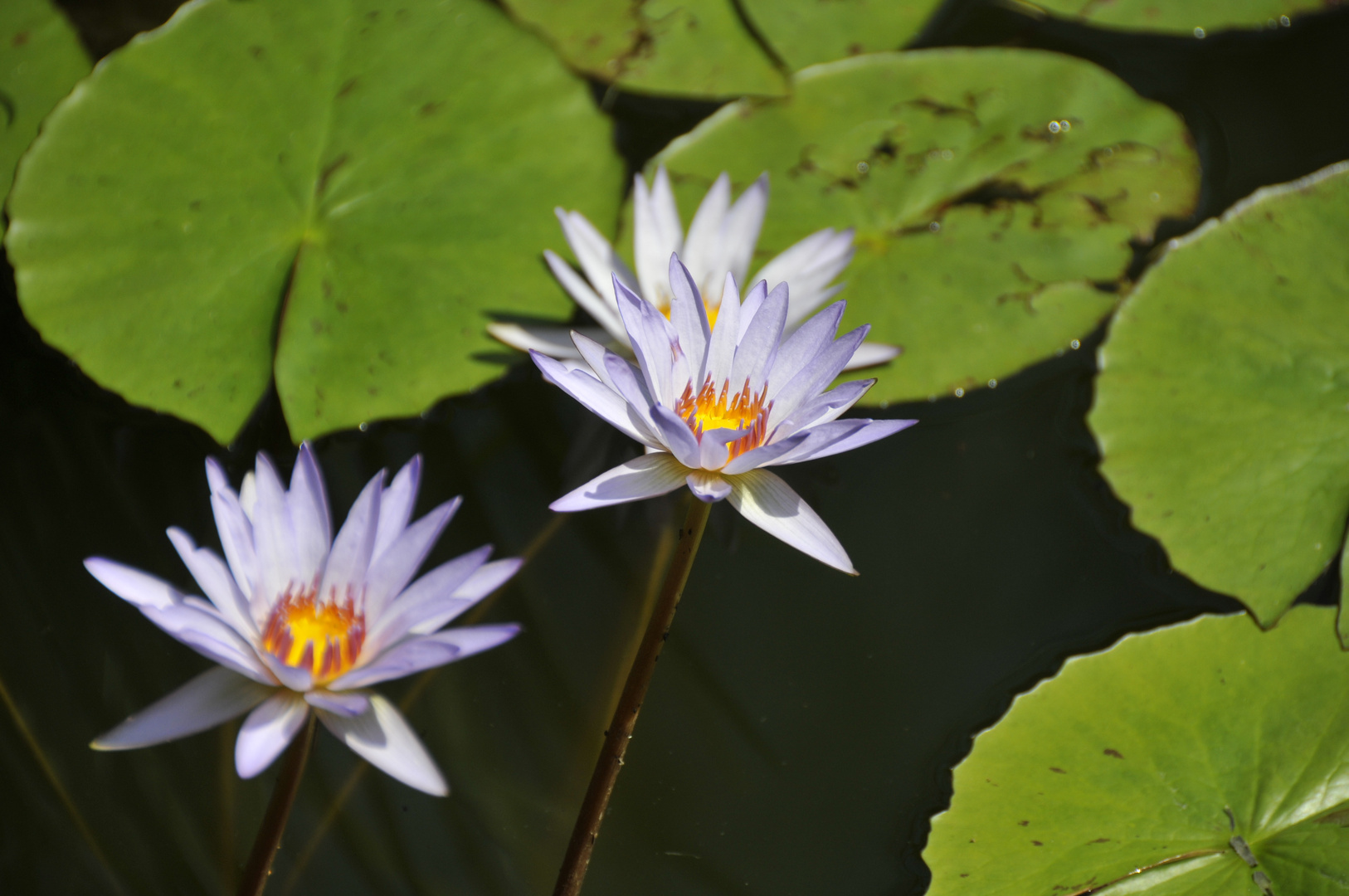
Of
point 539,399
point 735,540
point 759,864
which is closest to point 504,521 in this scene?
point 539,399

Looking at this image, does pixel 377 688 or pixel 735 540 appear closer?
pixel 377 688

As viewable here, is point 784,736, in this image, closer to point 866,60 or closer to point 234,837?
point 234,837

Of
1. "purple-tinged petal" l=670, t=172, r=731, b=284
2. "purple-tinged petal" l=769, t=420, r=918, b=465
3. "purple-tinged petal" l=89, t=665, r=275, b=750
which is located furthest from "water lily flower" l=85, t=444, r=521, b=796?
"purple-tinged petal" l=670, t=172, r=731, b=284

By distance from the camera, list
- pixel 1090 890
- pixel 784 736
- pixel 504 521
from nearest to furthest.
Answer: pixel 1090 890
pixel 784 736
pixel 504 521

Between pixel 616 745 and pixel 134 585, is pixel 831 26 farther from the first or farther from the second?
pixel 134 585

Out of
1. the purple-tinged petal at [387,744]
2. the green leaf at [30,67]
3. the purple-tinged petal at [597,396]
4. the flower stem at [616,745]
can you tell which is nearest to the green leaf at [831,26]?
the purple-tinged petal at [597,396]

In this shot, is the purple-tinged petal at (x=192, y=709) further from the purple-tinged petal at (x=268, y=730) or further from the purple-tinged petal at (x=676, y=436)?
the purple-tinged petal at (x=676, y=436)

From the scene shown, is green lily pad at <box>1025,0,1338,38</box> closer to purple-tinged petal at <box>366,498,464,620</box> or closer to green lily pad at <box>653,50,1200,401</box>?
green lily pad at <box>653,50,1200,401</box>

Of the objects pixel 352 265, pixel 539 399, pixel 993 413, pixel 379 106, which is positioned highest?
pixel 379 106

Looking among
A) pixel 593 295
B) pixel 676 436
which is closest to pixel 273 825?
pixel 676 436
